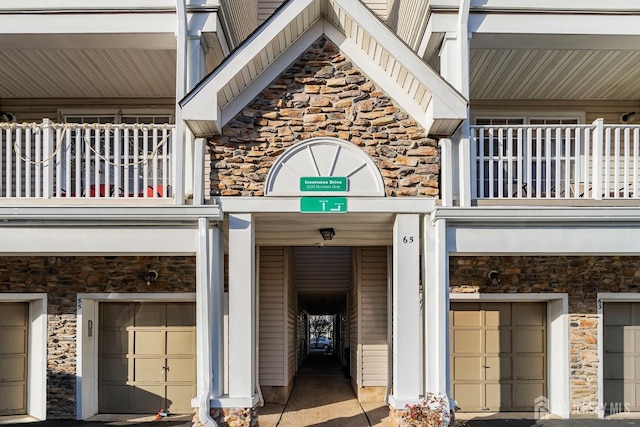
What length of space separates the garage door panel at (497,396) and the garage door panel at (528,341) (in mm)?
691

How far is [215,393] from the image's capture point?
651cm

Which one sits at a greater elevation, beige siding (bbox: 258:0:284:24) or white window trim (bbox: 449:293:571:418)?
beige siding (bbox: 258:0:284:24)

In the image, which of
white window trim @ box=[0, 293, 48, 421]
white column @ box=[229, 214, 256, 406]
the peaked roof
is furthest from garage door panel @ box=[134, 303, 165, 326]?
the peaked roof

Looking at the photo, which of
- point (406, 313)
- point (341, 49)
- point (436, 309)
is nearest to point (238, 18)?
point (341, 49)

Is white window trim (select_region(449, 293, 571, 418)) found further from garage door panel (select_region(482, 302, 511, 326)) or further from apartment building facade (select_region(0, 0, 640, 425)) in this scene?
garage door panel (select_region(482, 302, 511, 326))

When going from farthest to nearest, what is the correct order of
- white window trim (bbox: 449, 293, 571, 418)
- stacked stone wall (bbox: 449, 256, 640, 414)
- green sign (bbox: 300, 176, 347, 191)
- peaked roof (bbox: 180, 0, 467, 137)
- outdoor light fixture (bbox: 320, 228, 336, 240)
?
1. stacked stone wall (bbox: 449, 256, 640, 414)
2. white window trim (bbox: 449, 293, 571, 418)
3. outdoor light fixture (bbox: 320, 228, 336, 240)
4. green sign (bbox: 300, 176, 347, 191)
5. peaked roof (bbox: 180, 0, 467, 137)

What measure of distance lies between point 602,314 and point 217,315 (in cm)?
649

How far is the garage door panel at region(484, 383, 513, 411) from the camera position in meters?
8.94

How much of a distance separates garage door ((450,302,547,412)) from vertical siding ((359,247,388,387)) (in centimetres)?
129

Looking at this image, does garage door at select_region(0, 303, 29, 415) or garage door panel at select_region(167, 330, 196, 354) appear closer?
garage door at select_region(0, 303, 29, 415)

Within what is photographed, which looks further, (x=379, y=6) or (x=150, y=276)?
(x=379, y=6)

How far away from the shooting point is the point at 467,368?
8969mm

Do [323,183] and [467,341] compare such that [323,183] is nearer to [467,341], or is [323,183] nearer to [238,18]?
[238,18]

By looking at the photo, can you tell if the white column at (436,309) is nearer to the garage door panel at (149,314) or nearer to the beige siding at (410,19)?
the beige siding at (410,19)
